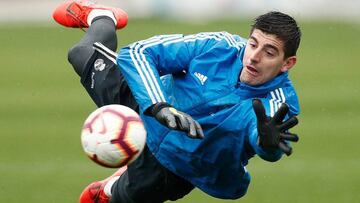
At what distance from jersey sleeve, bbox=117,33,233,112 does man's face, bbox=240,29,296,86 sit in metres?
0.43

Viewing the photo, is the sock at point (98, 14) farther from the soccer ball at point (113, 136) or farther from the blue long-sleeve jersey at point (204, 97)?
the soccer ball at point (113, 136)

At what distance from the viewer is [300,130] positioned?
14.1 meters

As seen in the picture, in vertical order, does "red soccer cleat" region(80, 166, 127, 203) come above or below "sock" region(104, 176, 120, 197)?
below

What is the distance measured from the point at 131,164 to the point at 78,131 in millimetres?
5343

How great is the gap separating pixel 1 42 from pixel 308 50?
7.28 meters

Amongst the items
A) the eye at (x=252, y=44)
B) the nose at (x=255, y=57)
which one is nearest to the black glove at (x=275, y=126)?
the nose at (x=255, y=57)

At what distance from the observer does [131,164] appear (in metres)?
8.53

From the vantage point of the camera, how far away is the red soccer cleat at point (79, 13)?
950cm

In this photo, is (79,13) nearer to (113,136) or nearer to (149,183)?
(149,183)

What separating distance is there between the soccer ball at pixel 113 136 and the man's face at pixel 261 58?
95 cm

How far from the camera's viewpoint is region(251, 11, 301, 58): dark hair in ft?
25.2

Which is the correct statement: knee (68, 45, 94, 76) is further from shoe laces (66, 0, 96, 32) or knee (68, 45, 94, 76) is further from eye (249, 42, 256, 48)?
eye (249, 42, 256, 48)

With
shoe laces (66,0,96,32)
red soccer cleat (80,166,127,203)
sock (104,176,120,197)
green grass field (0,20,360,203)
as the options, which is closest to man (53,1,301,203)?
sock (104,176,120,197)

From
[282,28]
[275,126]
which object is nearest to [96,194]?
[282,28]
